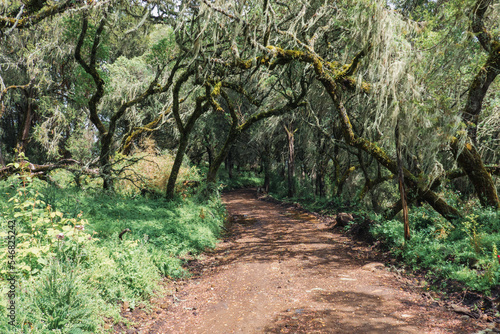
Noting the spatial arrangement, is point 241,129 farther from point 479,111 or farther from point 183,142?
point 479,111

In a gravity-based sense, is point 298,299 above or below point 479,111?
below

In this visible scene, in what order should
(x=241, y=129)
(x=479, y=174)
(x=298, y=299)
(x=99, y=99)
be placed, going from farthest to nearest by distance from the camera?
(x=241, y=129), (x=99, y=99), (x=479, y=174), (x=298, y=299)

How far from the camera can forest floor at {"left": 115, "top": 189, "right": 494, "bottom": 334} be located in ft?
12.5

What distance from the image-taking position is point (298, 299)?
466 centimetres

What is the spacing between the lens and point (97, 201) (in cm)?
827

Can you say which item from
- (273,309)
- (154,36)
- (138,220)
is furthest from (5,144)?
(273,309)

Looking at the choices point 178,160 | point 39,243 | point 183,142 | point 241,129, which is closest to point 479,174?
point 241,129

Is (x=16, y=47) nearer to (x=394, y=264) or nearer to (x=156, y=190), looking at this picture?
(x=156, y=190)

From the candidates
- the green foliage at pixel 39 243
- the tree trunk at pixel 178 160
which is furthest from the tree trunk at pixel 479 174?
the tree trunk at pixel 178 160

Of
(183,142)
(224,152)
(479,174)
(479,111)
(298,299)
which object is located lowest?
(298,299)

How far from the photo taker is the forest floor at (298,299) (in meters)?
3.82

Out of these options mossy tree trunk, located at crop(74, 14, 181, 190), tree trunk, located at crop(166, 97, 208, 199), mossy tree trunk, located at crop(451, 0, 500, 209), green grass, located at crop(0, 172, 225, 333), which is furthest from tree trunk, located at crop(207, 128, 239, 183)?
mossy tree trunk, located at crop(451, 0, 500, 209)

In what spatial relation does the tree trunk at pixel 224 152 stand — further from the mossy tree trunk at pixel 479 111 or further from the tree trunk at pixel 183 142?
the mossy tree trunk at pixel 479 111

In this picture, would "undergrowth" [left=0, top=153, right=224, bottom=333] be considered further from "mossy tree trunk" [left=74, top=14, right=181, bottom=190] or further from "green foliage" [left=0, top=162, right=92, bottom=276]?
"mossy tree trunk" [left=74, top=14, right=181, bottom=190]
